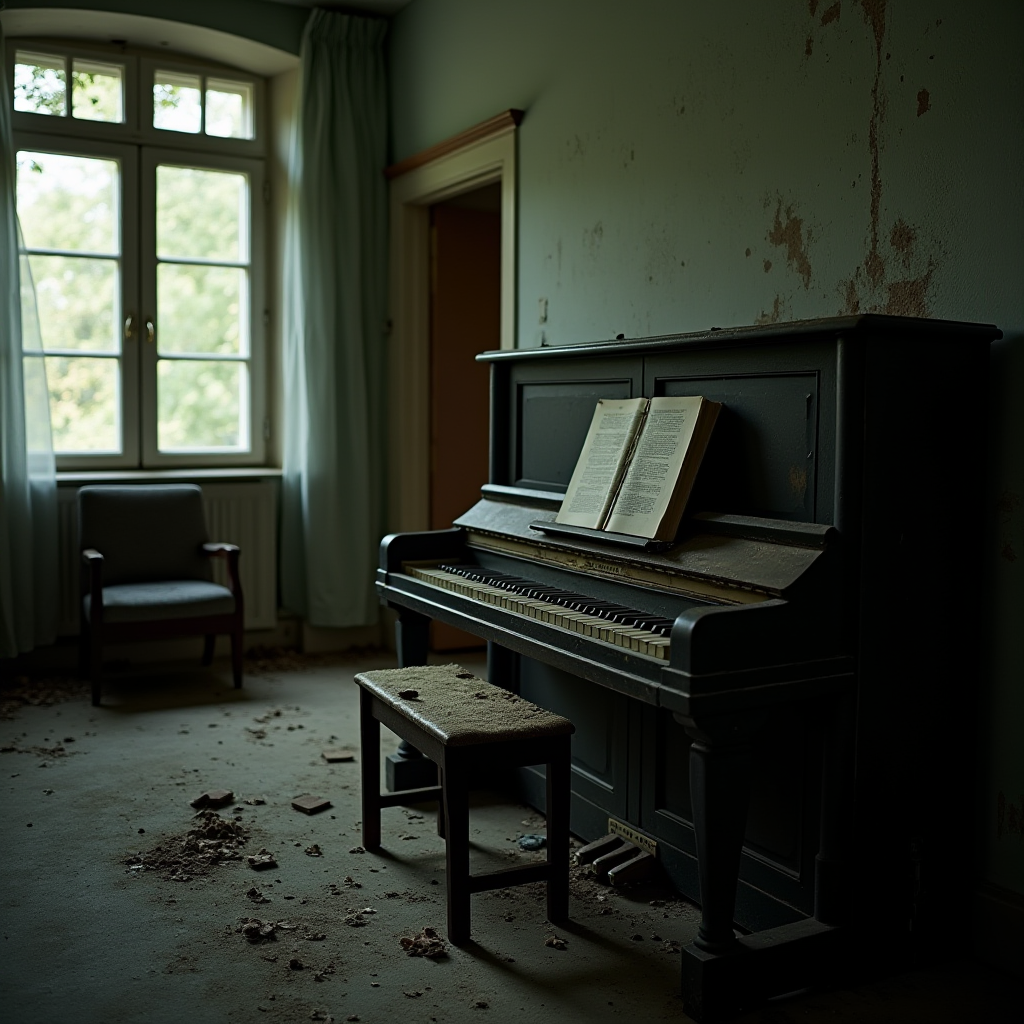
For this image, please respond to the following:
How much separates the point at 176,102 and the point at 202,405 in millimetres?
1471

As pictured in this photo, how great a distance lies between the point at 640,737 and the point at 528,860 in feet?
1.54

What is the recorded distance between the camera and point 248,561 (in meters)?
5.50

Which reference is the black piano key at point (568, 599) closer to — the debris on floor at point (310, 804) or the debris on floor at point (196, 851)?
the debris on floor at point (310, 804)

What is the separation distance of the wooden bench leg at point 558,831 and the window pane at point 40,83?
13.7 ft

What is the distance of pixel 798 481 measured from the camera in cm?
244

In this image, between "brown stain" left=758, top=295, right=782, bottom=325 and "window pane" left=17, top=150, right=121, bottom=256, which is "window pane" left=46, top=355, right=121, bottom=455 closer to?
"window pane" left=17, top=150, right=121, bottom=256

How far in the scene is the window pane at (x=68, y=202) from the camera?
5172mm

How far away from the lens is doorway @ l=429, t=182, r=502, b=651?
5492 mm

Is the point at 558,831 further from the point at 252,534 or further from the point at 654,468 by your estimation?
the point at 252,534

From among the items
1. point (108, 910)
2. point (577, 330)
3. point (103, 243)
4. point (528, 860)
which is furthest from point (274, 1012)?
point (103, 243)

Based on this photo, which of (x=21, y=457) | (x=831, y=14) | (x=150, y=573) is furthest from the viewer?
(x=150, y=573)

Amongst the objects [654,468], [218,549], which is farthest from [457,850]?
[218,549]

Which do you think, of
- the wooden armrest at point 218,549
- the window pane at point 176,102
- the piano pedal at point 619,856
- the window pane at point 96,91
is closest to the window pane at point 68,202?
the window pane at point 96,91

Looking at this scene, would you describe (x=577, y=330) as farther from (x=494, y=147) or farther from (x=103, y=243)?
(x=103, y=243)
